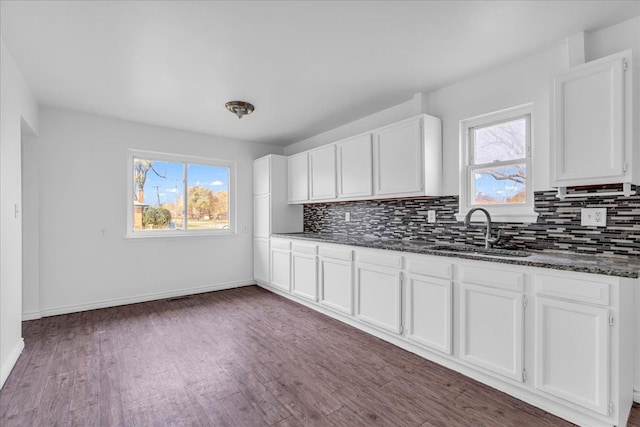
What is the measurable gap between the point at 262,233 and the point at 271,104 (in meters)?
2.17

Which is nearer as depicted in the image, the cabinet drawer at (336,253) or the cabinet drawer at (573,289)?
the cabinet drawer at (573,289)

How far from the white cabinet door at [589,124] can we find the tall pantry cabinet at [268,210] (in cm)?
357

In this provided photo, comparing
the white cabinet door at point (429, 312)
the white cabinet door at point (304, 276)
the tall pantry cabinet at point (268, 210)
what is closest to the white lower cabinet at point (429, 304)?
the white cabinet door at point (429, 312)

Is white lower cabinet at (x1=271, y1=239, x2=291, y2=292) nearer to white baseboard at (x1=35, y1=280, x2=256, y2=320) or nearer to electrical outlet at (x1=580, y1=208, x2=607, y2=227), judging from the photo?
white baseboard at (x1=35, y1=280, x2=256, y2=320)

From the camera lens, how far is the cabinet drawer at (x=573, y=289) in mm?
1688

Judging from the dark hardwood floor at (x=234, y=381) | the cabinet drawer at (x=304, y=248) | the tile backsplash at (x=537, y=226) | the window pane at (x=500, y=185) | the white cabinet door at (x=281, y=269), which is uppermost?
the window pane at (x=500, y=185)

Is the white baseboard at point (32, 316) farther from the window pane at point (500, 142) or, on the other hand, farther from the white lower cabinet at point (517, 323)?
the window pane at point (500, 142)

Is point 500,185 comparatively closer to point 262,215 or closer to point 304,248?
point 304,248

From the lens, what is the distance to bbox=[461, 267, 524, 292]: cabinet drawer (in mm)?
2014

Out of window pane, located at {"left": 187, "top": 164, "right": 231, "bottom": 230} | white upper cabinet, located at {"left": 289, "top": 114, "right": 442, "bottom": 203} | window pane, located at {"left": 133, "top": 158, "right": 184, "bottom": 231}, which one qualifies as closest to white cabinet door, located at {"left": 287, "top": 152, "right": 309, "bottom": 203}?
white upper cabinet, located at {"left": 289, "top": 114, "right": 442, "bottom": 203}

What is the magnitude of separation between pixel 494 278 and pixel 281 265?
2957mm

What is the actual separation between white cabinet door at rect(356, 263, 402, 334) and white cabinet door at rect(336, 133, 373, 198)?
98 cm

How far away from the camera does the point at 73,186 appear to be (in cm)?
385

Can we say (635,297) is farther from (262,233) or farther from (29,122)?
(29,122)
